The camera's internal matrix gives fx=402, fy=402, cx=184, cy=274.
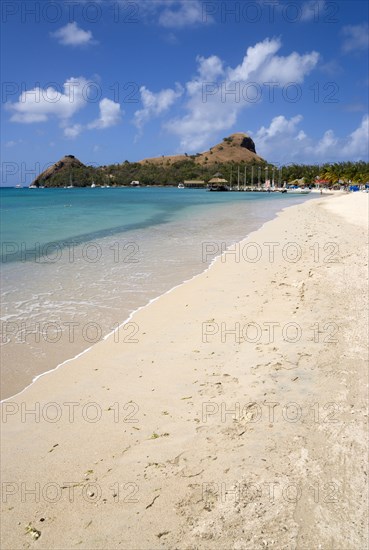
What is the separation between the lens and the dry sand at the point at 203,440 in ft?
9.43

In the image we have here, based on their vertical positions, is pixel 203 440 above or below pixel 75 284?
below

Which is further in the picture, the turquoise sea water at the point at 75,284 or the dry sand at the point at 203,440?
the turquoise sea water at the point at 75,284

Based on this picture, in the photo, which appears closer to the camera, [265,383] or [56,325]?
[265,383]

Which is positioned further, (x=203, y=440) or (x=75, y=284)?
(x=75, y=284)

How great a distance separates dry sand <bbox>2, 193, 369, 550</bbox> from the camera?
2.88m

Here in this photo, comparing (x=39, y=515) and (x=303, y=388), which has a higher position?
(x=303, y=388)

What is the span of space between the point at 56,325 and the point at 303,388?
16.7 feet

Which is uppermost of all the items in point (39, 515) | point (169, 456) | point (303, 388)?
point (303, 388)

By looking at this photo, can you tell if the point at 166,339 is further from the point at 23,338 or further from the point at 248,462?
the point at 248,462

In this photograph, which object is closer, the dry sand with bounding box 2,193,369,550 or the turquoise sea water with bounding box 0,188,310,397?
the dry sand with bounding box 2,193,369,550

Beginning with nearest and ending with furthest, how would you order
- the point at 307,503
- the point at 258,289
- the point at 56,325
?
1. the point at 307,503
2. the point at 56,325
3. the point at 258,289

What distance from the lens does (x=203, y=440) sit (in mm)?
3820

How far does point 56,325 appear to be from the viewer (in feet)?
25.7

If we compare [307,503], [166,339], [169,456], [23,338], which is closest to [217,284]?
[166,339]
